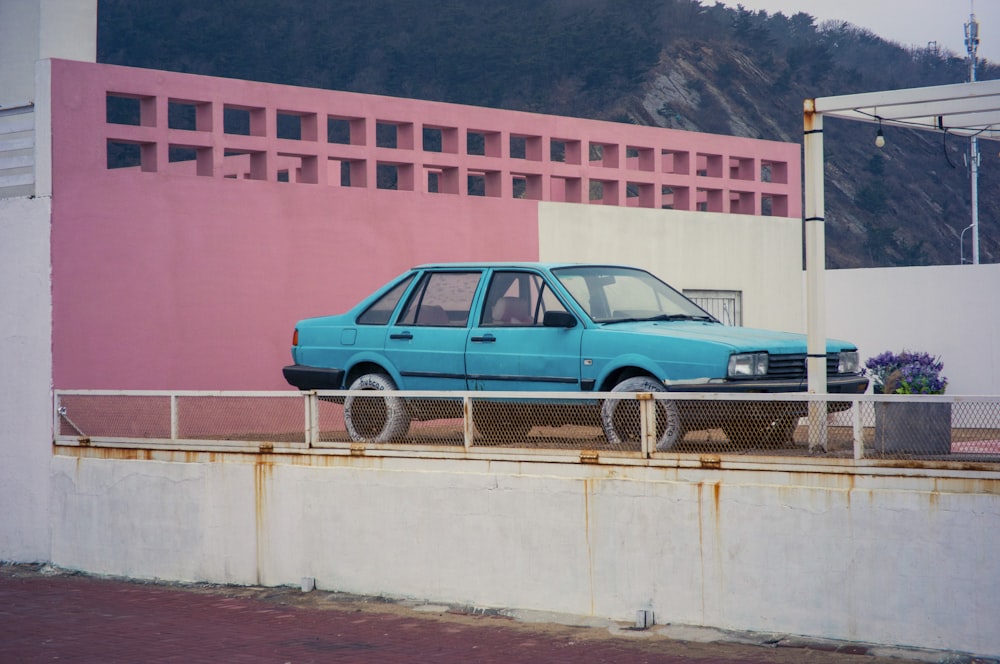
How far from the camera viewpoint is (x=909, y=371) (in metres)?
16.0

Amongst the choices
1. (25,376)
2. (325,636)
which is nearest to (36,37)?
(25,376)

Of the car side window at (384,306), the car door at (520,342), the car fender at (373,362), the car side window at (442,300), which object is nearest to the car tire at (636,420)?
the car door at (520,342)

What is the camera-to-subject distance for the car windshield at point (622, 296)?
Result: 1060cm

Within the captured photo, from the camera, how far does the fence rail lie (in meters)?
8.35

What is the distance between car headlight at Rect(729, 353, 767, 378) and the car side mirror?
140 cm

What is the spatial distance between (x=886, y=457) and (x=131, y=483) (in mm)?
7471

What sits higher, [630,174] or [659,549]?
[630,174]

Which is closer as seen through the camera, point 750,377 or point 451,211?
point 750,377

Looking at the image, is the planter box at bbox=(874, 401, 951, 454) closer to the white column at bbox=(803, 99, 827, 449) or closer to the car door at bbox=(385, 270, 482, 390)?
the white column at bbox=(803, 99, 827, 449)

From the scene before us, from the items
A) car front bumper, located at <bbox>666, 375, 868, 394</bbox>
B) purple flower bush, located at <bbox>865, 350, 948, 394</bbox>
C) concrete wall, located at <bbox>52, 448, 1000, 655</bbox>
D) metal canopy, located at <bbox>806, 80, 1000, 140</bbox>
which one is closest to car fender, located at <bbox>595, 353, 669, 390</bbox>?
car front bumper, located at <bbox>666, 375, 868, 394</bbox>

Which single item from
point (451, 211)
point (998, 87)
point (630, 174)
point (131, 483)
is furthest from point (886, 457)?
point (630, 174)

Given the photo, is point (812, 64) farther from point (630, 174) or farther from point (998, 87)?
point (998, 87)

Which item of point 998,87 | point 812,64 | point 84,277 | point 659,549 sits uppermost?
point 812,64

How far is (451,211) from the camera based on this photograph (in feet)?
52.3
